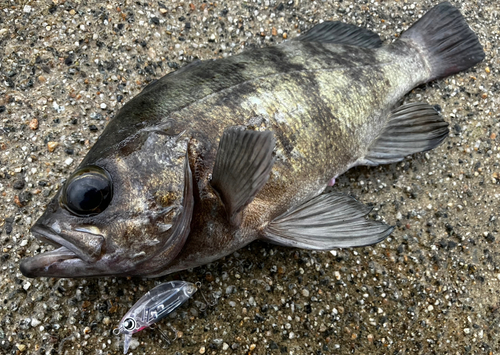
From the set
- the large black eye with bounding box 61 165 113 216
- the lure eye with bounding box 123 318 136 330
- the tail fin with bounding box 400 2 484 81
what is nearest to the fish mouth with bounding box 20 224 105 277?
the large black eye with bounding box 61 165 113 216

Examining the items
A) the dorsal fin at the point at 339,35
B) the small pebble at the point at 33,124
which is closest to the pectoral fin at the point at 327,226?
the dorsal fin at the point at 339,35

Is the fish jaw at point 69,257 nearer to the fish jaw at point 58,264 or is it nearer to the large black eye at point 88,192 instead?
the fish jaw at point 58,264

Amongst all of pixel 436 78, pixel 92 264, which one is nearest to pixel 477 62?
pixel 436 78

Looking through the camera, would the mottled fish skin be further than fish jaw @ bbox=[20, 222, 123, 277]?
Yes

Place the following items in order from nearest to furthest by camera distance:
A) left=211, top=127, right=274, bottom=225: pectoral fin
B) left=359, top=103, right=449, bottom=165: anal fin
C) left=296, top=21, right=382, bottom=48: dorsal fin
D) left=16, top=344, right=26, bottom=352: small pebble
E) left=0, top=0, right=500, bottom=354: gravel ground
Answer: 1. left=211, top=127, right=274, bottom=225: pectoral fin
2. left=16, top=344, right=26, bottom=352: small pebble
3. left=0, top=0, right=500, bottom=354: gravel ground
4. left=359, top=103, right=449, bottom=165: anal fin
5. left=296, top=21, right=382, bottom=48: dorsal fin

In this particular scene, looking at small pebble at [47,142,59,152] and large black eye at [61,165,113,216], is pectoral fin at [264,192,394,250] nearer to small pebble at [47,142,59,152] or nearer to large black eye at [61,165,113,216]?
large black eye at [61,165,113,216]

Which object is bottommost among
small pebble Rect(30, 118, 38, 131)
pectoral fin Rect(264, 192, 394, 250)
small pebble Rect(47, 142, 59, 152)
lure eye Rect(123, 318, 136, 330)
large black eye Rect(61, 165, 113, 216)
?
lure eye Rect(123, 318, 136, 330)

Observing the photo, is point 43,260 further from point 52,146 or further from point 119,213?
point 52,146
